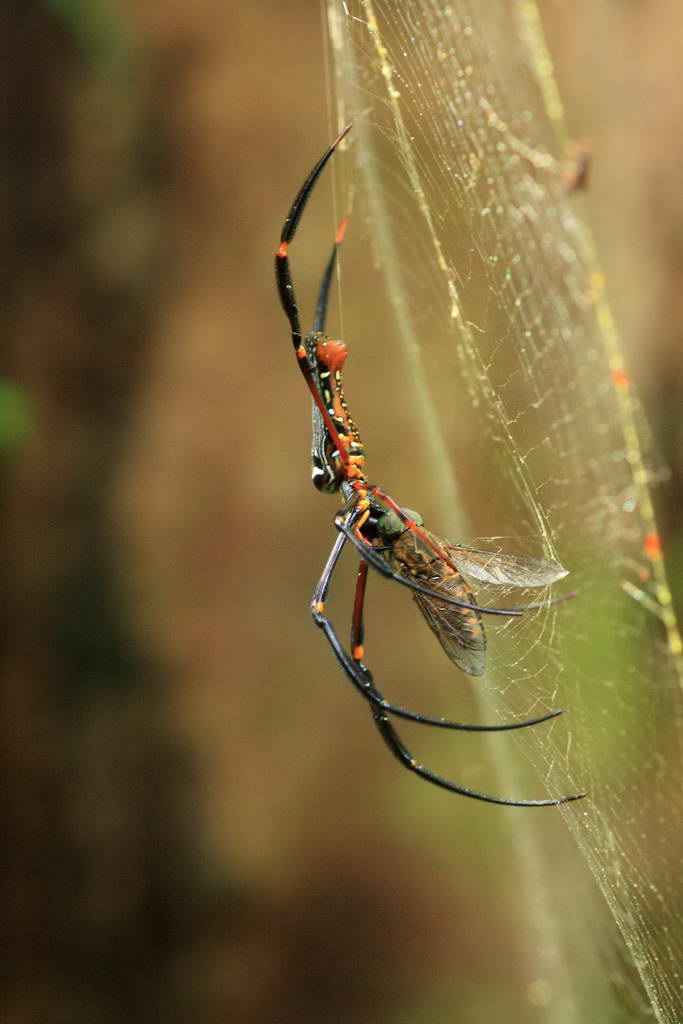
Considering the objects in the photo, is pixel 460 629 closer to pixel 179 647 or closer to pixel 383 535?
pixel 383 535

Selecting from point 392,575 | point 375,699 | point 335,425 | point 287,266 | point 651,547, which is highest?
point 287,266

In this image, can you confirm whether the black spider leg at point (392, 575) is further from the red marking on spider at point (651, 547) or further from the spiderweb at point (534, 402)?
the red marking on spider at point (651, 547)

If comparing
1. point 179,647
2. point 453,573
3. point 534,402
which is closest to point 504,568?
point 453,573

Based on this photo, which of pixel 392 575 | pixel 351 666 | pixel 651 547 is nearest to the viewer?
pixel 392 575

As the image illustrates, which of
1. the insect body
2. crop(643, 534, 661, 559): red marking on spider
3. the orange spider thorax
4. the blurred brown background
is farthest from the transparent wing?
the blurred brown background

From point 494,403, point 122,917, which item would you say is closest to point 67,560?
point 122,917

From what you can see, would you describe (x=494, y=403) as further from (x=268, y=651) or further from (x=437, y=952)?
(x=437, y=952)
